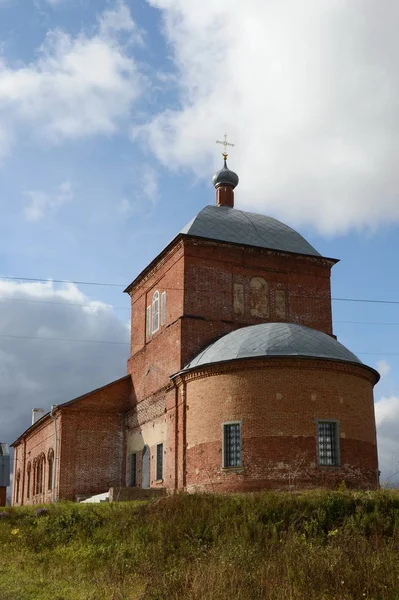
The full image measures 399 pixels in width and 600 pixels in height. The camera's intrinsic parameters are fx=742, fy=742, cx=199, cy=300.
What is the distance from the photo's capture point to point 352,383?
69.6ft

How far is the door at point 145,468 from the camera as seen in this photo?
24.8 m

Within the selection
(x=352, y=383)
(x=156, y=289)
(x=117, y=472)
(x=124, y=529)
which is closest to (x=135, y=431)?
(x=117, y=472)

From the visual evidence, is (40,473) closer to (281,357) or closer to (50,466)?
(50,466)

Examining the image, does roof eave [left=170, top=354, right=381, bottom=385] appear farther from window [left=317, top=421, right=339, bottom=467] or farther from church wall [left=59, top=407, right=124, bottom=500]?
church wall [left=59, top=407, right=124, bottom=500]

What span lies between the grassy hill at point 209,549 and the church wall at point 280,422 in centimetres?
286

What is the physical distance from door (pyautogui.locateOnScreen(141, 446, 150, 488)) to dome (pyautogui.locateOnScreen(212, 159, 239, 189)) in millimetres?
11593

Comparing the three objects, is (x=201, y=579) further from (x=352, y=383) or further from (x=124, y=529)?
(x=352, y=383)

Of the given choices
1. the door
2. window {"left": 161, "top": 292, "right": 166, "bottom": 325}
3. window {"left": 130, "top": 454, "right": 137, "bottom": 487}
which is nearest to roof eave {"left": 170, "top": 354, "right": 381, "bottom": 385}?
the door

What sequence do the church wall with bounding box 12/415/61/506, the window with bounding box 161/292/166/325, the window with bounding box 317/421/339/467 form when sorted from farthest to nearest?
the church wall with bounding box 12/415/61/506 → the window with bounding box 161/292/166/325 → the window with bounding box 317/421/339/467

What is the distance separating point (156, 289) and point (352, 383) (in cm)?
942

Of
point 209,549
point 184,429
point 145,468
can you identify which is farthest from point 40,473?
point 209,549

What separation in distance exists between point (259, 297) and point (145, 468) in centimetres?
712

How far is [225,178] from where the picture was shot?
30609mm

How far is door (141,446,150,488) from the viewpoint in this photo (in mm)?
24828
